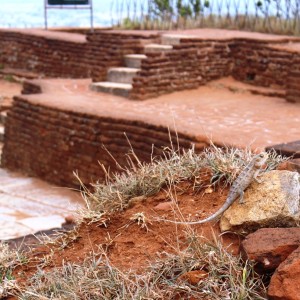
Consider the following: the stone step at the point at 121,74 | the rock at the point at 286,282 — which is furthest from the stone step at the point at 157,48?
the rock at the point at 286,282

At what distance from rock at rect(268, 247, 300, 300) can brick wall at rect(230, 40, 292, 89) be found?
334 inches

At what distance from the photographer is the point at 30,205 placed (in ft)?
25.4

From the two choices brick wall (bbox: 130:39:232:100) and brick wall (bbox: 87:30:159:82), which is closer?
brick wall (bbox: 130:39:232:100)

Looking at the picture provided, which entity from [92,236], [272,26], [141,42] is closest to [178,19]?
[272,26]

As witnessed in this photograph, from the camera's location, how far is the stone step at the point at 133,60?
38.3 feet

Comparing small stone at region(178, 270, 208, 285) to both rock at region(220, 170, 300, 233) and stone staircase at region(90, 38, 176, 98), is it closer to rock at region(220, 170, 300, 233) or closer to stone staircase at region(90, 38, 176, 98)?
rock at region(220, 170, 300, 233)

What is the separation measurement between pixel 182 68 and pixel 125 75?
2.97 ft

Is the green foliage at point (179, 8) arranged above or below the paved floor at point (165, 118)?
above

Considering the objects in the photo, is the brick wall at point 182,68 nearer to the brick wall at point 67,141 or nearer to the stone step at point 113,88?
the stone step at point 113,88

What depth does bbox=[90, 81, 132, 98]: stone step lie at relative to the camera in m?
10.5

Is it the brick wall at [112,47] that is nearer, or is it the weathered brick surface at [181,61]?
the weathered brick surface at [181,61]

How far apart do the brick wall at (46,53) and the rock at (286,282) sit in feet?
34.1

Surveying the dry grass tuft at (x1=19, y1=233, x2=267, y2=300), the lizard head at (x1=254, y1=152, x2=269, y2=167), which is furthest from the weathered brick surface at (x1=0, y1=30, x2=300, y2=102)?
the dry grass tuft at (x1=19, y1=233, x2=267, y2=300)

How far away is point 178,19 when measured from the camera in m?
16.4
